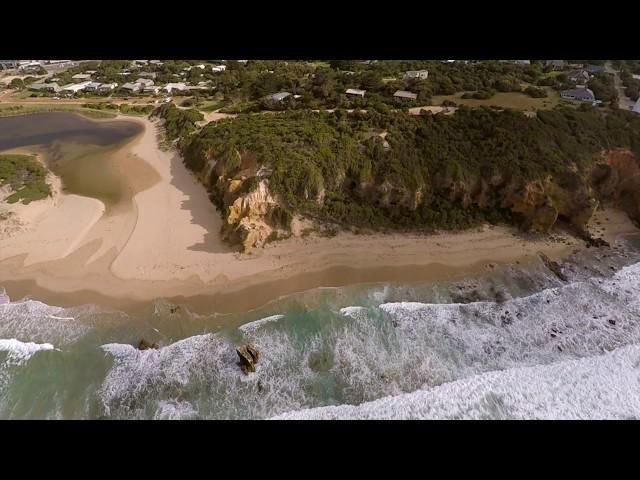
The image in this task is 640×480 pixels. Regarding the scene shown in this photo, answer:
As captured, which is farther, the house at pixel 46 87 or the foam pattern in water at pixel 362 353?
the house at pixel 46 87

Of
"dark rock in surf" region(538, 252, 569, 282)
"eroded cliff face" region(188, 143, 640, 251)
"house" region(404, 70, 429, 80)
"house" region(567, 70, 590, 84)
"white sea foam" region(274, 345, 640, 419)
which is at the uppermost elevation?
"house" region(567, 70, 590, 84)

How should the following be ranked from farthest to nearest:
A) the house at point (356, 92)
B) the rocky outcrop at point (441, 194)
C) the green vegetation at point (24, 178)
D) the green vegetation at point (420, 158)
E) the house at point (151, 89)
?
1. the house at point (151, 89)
2. the house at point (356, 92)
3. the green vegetation at point (24, 178)
4. the green vegetation at point (420, 158)
5. the rocky outcrop at point (441, 194)

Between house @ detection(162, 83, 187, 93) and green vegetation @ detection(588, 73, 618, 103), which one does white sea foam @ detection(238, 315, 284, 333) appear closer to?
green vegetation @ detection(588, 73, 618, 103)

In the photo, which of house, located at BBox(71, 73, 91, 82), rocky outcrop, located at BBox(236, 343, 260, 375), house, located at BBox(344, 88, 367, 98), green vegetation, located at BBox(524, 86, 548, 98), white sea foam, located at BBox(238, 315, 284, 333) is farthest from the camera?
house, located at BBox(71, 73, 91, 82)

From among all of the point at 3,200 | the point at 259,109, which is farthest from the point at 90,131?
the point at 259,109

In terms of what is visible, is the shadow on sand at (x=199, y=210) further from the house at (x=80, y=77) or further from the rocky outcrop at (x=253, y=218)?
the house at (x=80, y=77)

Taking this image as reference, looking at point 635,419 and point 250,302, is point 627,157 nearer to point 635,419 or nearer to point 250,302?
point 635,419

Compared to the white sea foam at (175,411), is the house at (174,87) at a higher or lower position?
higher

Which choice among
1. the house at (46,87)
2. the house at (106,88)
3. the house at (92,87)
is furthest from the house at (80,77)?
the house at (106,88)

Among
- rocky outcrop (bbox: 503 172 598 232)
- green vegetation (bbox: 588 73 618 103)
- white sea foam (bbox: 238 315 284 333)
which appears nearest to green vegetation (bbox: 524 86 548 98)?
green vegetation (bbox: 588 73 618 103)
